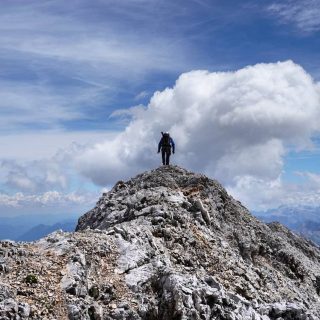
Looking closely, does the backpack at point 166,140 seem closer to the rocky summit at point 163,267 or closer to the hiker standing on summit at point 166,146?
the hiker standing on summit at point 166,146

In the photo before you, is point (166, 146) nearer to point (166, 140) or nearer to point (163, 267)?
point (166, 140)

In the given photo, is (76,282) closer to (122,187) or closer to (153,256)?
(153,256)

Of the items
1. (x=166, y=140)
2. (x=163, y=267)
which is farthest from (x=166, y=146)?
(x=163, y=267)

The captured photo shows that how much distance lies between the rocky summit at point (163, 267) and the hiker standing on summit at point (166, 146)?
743 centimetres

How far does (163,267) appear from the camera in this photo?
96.7ft

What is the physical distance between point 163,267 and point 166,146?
26.6 m

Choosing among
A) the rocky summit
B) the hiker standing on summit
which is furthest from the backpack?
the rocky summit

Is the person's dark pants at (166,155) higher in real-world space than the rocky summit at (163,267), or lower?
higher

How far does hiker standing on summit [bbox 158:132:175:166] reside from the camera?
178 feet

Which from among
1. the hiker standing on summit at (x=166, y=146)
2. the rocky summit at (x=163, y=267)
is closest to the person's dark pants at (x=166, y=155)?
the hiker standing on summit at (x=166, y=146)

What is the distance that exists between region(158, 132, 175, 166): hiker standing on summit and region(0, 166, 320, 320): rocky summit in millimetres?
7429

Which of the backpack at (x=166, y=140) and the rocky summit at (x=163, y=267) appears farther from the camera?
the backpack at (x=166, y=140)

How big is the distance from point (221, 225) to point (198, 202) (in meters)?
3.42

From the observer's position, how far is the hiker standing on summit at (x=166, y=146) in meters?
54.4
